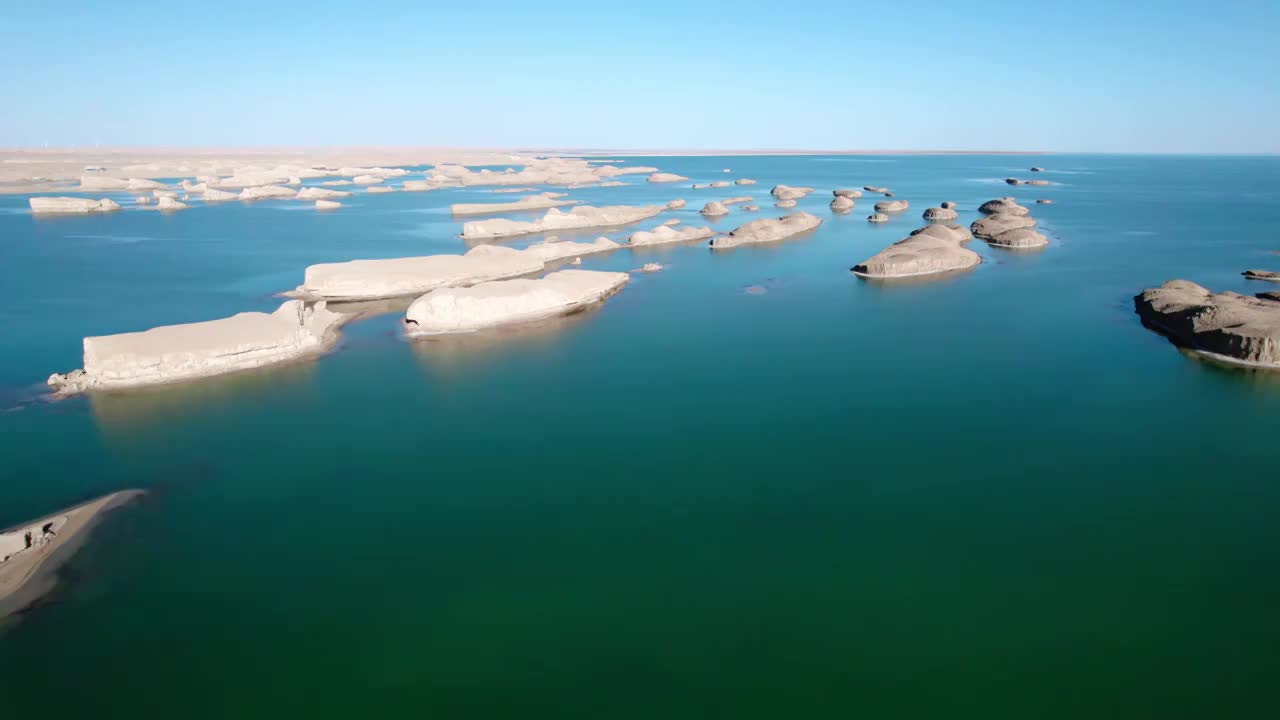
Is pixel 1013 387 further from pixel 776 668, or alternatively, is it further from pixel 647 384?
pixel 776 668

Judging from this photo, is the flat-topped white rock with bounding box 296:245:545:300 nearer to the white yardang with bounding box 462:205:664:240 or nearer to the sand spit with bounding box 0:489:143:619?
the white yardang with bounding box 462:205:664:240

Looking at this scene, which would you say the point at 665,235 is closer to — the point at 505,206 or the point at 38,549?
the point at 505,206

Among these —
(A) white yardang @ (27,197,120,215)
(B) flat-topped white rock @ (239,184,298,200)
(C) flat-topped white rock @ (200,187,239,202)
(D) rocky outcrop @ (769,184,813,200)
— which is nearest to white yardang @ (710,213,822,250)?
(D) rocky outcrop @ (769,184,813,200)

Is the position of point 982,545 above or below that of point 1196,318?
below

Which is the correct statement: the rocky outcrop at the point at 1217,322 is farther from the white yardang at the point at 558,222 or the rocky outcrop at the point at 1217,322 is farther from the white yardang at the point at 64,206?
the white yardang at the point at 64,206

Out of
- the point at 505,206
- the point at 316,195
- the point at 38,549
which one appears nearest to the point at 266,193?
the point at 316,195

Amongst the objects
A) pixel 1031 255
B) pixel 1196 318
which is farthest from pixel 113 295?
pixel 1031 255

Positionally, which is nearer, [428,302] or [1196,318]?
[1196,318]
